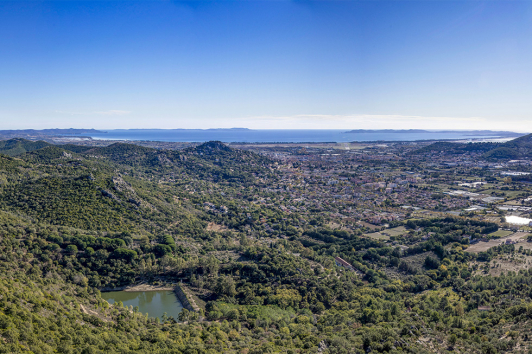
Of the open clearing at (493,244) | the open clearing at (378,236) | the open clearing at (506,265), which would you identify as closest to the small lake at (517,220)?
the open clearing at (493,244)

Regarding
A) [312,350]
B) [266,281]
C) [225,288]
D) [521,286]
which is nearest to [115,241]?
[225,288]

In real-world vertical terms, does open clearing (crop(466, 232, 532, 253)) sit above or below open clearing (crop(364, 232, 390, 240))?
above

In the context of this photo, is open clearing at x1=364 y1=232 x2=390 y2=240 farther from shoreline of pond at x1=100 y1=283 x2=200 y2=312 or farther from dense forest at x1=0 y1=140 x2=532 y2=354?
shoreline of pond at x1=100 y1=283 x2=200 y2=312

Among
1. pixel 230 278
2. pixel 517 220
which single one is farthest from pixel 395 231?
pixel 230 278

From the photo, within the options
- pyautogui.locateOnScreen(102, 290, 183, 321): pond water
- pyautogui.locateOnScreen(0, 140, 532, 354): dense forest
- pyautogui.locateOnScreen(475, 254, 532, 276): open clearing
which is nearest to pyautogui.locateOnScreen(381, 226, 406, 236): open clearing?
pyautogui.locateOnScreen(0, 140, 532, 354): dense forest

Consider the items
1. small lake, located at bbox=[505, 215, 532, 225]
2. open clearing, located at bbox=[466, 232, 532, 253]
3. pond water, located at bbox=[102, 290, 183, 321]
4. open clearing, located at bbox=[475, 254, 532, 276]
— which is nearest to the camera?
pond water, located at bbox=[102, 290, 183, 321]

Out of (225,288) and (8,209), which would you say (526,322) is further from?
(8,209)

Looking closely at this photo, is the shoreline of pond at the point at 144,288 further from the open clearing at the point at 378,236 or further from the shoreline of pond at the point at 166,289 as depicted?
the open clearing at the point at 378,236
